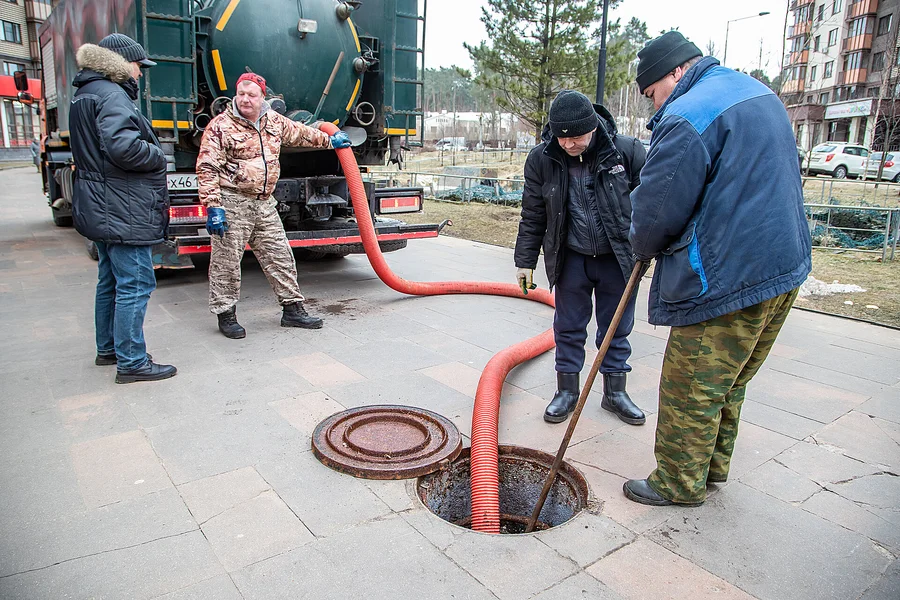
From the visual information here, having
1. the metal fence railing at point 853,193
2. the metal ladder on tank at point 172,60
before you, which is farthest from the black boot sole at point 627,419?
the metal fence railing at point 853,193

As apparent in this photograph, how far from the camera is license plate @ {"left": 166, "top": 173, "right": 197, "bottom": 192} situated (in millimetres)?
5855

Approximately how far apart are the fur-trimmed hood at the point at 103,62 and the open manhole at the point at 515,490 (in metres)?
2.94

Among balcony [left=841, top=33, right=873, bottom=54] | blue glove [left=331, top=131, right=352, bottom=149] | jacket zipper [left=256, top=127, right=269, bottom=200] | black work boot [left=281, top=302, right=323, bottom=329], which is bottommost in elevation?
black work boot [left=281, top=302, right=323, bottom=329]

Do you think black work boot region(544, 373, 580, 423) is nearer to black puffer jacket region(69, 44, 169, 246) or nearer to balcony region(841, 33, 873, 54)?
black puffer jacket region(69, 44, 169, 246)

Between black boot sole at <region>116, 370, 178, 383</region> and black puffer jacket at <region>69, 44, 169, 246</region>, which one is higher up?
black puffer jacket at <region>69, 44, 169, 246</region>

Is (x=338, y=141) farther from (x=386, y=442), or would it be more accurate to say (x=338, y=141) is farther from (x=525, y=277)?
(x=386, y=442)

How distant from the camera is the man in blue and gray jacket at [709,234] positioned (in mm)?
2285

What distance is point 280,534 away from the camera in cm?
244

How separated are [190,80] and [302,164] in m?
1.65

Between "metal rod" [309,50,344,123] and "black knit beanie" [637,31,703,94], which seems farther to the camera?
"metal rod" [309,50,344,123]

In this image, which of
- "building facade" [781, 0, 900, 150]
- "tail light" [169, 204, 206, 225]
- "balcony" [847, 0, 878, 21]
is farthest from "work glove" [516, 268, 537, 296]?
"balcony" [847, 0, 878, 21]

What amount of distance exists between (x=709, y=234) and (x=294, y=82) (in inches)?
188

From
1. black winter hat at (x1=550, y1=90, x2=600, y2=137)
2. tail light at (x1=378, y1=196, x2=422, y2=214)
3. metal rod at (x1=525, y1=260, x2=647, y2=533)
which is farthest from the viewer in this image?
tail light at (x1=378, y1=196, x2=422, y2=214)

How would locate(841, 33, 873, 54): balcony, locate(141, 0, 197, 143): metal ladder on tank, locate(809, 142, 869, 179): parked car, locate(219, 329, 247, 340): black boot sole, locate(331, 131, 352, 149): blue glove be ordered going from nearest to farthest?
locate(219, 329, 247, 340): black boot sole, locate(141, 0, 197, 143): metal ladder on tank, locate(331, 131, 352, 149): blue glove, locate(809, 142, 869, 179): parked car, locate(841, 33, 873, 54): balcony
